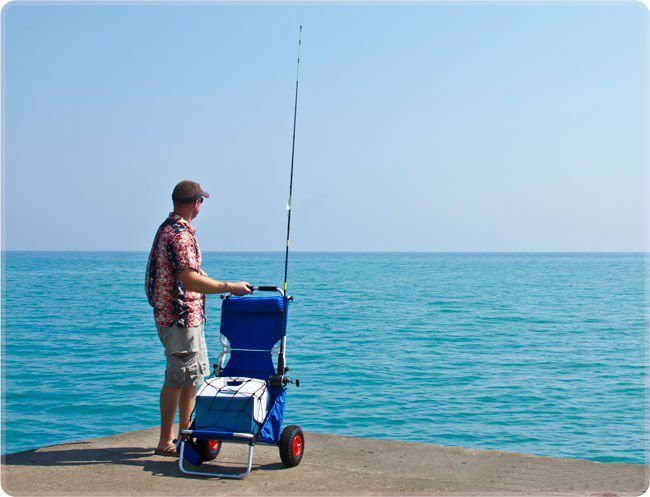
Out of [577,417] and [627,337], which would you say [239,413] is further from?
[627,337]

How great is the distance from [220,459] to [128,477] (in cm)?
77

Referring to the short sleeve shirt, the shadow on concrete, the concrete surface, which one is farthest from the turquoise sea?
the short sleeve shirt

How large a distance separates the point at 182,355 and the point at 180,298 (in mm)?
380

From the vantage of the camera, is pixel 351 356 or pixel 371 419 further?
pixel 351 356

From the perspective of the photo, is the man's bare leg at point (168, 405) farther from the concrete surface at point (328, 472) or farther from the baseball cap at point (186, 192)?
the baseball cap at point (186, 192)

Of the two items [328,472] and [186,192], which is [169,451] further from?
[186,192]

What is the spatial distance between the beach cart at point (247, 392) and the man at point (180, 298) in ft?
Answer: 0.51

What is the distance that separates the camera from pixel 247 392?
17.1ft

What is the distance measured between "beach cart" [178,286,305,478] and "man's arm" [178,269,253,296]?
18 cm

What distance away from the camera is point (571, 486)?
201 inches

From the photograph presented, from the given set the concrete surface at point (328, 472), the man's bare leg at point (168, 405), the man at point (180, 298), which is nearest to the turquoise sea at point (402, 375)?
the concrete surface at point (328, 472)

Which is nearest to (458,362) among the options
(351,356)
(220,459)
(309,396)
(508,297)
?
(351,356)

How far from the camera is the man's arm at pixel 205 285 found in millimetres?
5145

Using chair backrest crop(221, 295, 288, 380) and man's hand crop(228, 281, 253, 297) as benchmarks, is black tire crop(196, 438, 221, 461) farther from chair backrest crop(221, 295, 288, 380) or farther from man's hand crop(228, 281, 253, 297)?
man's hand crop(228, 281, 253, 297)
